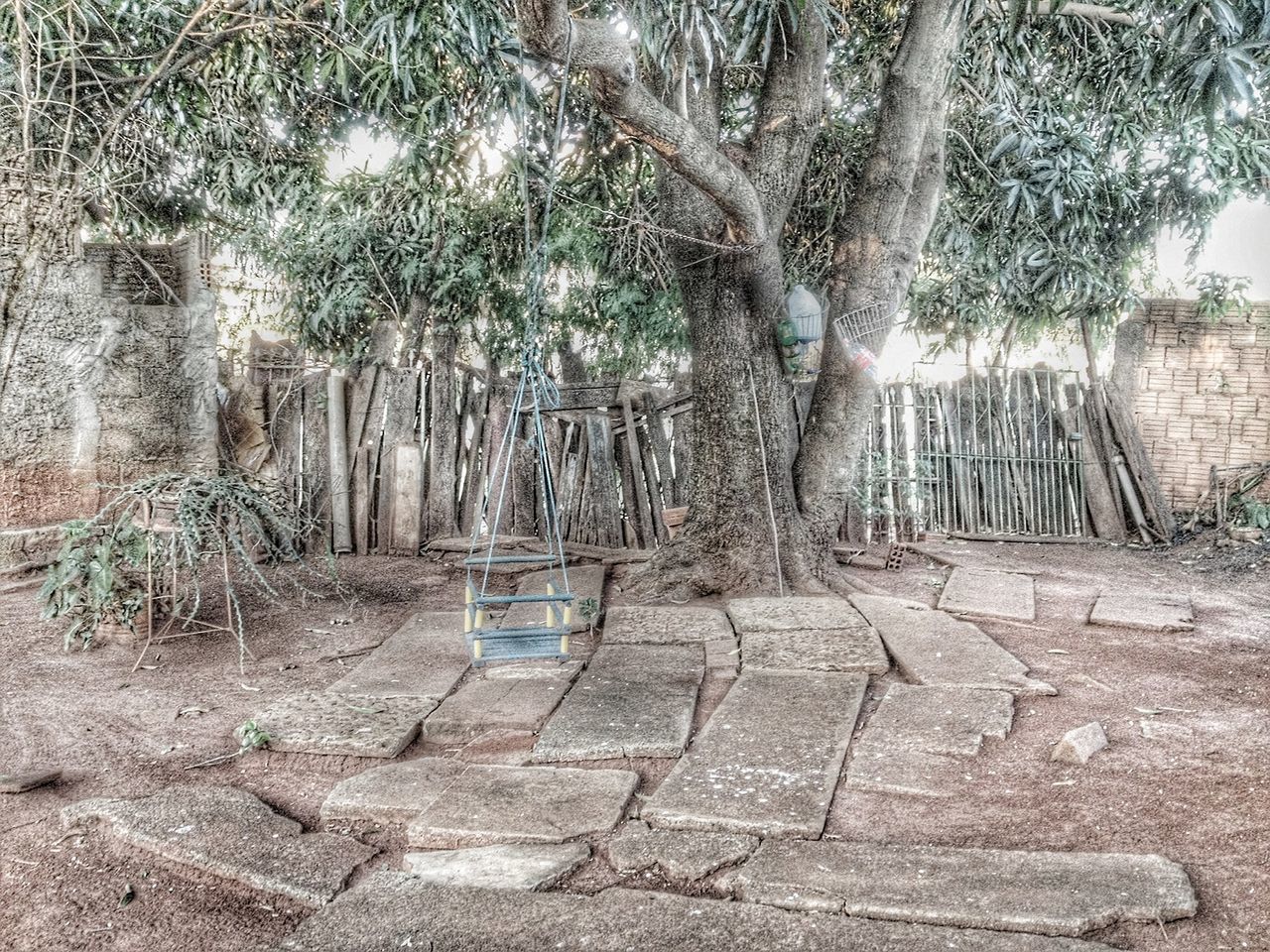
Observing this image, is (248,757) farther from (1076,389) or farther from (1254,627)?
(1076,389)

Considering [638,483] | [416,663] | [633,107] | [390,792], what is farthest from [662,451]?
[390,792]

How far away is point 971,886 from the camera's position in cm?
226

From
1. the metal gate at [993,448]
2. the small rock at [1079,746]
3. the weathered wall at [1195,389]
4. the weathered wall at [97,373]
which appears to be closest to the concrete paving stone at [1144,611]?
the small rock at [1079,746]

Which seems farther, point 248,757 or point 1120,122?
point 1120,122

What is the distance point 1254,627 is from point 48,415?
749cm

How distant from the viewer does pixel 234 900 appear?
2.37 metres

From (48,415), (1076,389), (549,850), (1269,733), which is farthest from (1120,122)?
(48,415)

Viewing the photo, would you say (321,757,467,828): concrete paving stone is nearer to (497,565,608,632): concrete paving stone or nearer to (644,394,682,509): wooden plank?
(497,565,608,632): concrete paving stone

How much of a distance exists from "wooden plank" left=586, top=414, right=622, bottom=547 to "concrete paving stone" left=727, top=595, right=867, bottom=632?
1961mm

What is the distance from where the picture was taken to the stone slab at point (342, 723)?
3357 millimetres

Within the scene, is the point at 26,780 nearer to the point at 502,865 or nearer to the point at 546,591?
the point at 502,865

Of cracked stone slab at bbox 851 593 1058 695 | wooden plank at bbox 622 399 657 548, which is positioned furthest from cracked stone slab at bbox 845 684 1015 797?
wooden plank at bbox 622 399 657 548

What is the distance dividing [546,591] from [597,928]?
143 inches

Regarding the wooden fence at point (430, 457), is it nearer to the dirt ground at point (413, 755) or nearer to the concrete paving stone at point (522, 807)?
the dirt ground at point (413, 755)
